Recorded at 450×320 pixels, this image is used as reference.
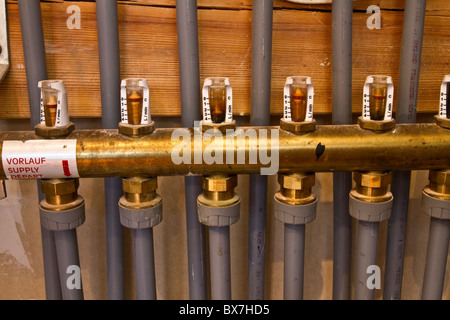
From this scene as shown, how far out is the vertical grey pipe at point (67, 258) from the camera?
548 millimetres

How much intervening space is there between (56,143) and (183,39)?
0.19m

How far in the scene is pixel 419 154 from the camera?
50cm

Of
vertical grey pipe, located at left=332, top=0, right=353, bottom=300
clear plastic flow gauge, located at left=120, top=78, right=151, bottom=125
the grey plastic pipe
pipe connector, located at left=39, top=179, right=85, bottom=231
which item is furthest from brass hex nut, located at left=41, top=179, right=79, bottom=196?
vertical grey pipe, located at left=332, top=0, right=353, bottom=300

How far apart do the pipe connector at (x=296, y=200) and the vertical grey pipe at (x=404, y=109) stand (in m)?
0.15

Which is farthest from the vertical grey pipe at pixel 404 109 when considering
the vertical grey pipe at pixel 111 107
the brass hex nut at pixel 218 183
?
the vertical grey pipe at pixel 111 107

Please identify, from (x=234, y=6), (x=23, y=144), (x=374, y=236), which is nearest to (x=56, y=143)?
(x=23, y=144)

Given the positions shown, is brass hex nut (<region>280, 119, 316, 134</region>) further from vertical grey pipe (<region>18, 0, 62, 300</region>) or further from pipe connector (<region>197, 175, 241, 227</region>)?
vertical grey pipe (<region>18, 0, 62, 300</region>)

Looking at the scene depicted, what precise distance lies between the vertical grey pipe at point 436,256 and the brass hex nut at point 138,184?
372mm

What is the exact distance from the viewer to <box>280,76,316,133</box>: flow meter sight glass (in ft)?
1.64

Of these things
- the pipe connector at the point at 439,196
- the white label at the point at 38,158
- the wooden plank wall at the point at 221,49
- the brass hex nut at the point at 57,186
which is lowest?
the pipe connector at the point at 439,196

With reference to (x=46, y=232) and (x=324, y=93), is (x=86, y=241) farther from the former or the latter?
(x=324, y=93)

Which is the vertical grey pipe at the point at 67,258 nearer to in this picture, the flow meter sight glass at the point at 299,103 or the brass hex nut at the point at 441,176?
the flow meter sight glass at the point at 299,103

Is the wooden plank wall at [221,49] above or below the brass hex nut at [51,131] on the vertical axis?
above

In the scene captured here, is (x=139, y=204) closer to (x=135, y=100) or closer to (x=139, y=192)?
(x=139, y=192)
